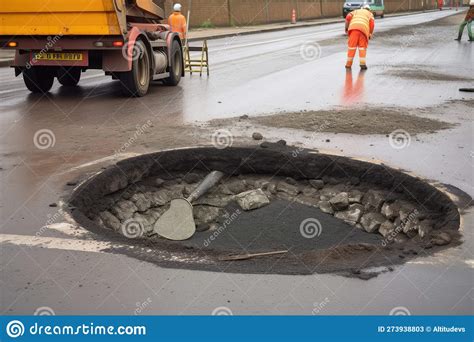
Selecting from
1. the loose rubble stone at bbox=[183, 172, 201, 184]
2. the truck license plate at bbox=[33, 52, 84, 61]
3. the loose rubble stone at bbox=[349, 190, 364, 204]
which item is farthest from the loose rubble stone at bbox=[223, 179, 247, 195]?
the truck license plate at bbox=[33, 52, 84, 61]

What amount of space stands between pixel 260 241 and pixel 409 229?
1.54m

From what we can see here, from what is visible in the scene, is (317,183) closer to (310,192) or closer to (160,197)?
(310,192)

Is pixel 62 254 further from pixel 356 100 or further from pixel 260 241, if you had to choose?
pixel 356 100

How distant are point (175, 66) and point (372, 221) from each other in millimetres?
8570

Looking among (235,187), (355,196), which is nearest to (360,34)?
(235,187)

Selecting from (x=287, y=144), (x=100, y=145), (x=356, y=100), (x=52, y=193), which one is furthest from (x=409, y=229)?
(x=356, y=100)

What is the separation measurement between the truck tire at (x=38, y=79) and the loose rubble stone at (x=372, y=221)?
843 centimetres

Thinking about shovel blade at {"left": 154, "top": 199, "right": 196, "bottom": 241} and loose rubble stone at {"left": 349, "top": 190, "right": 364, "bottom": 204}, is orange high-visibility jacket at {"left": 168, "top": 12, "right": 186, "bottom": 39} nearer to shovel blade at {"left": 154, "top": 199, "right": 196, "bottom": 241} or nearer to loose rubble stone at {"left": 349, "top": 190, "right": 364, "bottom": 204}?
loose rubble stone at {"left": 349, "top": 190, "right": 364, "bottom": 204}

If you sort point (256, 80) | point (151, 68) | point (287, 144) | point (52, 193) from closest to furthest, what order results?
point (52, 193) → point (287, 144) → point (151, 68) → point (256, 80)

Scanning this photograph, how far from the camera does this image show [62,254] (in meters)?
4.04

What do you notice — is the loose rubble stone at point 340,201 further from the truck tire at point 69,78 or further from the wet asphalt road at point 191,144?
the truck tire at point 69,78

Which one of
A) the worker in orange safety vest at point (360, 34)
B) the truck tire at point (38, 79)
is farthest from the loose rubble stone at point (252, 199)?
the worker in orange safety vest at point (360, 34)

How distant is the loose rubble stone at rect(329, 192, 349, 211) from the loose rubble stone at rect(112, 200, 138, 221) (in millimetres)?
2264

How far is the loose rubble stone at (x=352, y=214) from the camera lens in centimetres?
621
